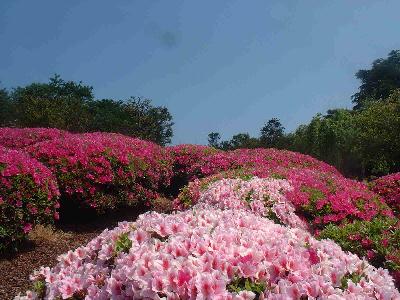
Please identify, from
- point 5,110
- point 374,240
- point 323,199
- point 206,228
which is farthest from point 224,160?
point 5,110

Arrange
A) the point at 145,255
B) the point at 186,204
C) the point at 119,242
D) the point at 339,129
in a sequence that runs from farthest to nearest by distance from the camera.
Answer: the point at 339,129 < the point at 186,204 < the point at 119,242 < the point at 145,255

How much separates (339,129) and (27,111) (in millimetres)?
19760

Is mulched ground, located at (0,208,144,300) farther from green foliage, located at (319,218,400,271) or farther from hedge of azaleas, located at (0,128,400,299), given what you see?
green foliage, located at (319,218,400,271)

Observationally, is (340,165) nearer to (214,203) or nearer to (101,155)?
(101,155)

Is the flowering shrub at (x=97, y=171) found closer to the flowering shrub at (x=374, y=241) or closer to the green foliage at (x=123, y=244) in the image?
the flowering shrub at (x=374, y=241)

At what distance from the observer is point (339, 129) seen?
30.9 metres

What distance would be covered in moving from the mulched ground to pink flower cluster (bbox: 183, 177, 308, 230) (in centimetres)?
327

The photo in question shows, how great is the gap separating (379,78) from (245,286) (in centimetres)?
5866

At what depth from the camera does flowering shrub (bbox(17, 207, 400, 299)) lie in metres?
3.05

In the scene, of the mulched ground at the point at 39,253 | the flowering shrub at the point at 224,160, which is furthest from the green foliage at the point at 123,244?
the flowering shrub at the point at 224,160

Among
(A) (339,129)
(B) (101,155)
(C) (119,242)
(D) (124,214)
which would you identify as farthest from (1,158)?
(A) (339,129)

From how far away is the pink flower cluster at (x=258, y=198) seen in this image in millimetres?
8320

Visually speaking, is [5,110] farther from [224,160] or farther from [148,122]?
[224,160]

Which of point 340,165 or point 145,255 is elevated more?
point 340,165
